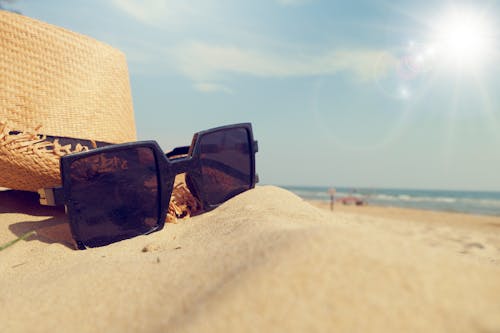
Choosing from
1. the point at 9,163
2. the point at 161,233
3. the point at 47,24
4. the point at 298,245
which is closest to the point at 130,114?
the point at 47,24

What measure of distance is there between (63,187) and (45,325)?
84 centimetres

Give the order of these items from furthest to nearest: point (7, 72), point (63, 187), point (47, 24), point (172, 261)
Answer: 1. point (47, 24)
2. point (7, 72)
3. point (63, 187)
4. point (172, 261)

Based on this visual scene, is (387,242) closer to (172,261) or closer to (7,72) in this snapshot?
(172,261)

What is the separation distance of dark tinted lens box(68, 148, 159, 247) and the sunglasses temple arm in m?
0.04

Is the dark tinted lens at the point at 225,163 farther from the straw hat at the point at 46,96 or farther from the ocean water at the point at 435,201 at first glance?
the ocean water at the point at 435,201

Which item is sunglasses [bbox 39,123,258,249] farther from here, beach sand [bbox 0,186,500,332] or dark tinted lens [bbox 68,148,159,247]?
beach sand [bbox 0,186,500,332]

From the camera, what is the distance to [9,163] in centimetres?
159

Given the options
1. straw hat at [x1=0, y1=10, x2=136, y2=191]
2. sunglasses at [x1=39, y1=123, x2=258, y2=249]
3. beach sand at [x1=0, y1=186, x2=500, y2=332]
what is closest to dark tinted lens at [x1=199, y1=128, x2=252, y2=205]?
sunglasses at [x1=39, y1=123, x2=258, y2=249]

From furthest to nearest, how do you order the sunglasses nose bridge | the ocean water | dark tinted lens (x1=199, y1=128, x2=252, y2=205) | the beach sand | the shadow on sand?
the ocean water
dark tinted lens (x1=199, y1=128, x2=252, y2=205)
the sunglasses nose bridge
the shadow on sand
the beach sand

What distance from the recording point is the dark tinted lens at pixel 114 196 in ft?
5.00

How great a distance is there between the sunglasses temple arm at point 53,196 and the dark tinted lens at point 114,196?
0.14 feet

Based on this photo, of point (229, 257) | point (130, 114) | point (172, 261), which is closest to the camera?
point (229, 257)

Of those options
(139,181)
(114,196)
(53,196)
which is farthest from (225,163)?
(53,196)

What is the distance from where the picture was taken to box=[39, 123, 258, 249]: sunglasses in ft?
4.97
